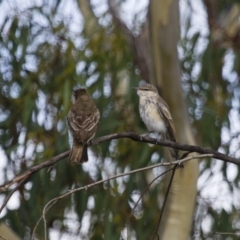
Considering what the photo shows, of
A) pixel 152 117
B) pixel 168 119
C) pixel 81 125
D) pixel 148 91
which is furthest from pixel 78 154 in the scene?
pixel 148 91

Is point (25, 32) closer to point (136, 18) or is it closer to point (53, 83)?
point (53, 83)

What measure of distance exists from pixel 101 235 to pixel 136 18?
1797 millimetres

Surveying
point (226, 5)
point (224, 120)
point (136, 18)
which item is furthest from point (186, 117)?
point (226, 5)

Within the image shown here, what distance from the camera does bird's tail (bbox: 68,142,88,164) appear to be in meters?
3.97

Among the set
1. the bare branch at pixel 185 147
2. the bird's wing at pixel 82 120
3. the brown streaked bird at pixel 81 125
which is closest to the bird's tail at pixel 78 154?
the brown streaked bird at pixel 81 125

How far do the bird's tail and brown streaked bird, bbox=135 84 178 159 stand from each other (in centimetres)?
70

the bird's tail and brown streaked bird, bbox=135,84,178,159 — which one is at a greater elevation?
the bird's tail

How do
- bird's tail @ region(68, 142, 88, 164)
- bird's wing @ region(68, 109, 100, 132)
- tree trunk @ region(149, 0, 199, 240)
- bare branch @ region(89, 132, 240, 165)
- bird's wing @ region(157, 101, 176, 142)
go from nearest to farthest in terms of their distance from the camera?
1. bare branch @ region(89, 132, 240, 165)
2. bird's tail @ region(68, 142, 88, 164)
3. bird's wing @ region(68, 109, 100, 132)
4. bird's wing @ region(157, 101, 176, 142)
5. tree trunk @ region(149, 0, 199, 240)

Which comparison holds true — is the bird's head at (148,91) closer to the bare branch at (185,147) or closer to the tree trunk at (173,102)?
the tree trunk at (173,102)

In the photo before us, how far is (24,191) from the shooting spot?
236 inches

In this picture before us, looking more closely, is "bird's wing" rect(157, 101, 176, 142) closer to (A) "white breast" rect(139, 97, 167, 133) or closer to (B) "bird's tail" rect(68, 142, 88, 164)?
(A) "white breast" rect(139, 97, 167, 133)

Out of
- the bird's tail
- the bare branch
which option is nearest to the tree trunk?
the bird's tail

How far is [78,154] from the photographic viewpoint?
4055 mm

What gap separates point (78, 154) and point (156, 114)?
3.20 feet
